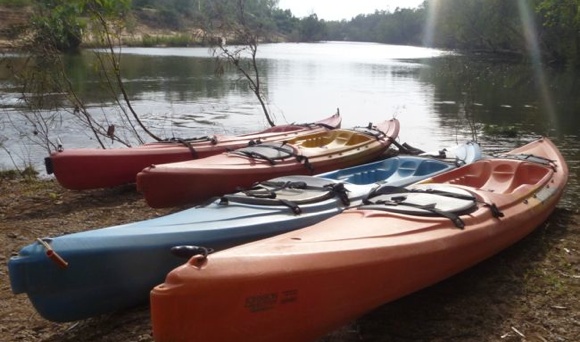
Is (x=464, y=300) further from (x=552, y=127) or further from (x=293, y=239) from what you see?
(x=552, y=127)

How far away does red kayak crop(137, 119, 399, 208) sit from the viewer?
15.5ft

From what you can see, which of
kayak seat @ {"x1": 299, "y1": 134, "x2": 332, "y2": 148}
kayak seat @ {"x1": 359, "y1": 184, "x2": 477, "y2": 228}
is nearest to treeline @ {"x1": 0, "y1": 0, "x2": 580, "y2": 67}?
kayak seat @ {"x1": 299, "y1": 134, "x2": 332, "y2": 148}

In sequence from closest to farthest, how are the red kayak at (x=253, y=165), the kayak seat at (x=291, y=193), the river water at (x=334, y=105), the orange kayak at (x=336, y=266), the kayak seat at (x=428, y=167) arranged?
the orange kayak at (x=336, y=266)
the kayak seat at (x=291, y=193)
the red kayak at (x=253, y=165)
the kayak seat at (x=428, y=167)
the river water at (x=334, y=105)

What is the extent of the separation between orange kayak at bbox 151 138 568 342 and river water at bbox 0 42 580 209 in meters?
3.09

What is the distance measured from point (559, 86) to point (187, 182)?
19.6 m

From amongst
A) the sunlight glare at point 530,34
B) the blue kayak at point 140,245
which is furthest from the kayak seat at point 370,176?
the sunlight glare at point 530,34

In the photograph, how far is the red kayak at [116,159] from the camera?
532 cm

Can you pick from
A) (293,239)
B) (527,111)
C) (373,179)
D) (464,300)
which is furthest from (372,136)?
(527,111)

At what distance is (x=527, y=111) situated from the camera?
14.2 metres

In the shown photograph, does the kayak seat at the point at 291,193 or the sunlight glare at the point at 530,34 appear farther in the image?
the sunlight glare at the point at 530,34

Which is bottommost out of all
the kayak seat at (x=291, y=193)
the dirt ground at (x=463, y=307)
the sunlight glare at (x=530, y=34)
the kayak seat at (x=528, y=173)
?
the dirt ground at (x=463, y=307)

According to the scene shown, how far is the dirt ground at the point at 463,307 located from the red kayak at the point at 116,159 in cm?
74

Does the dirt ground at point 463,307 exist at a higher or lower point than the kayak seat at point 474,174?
lower

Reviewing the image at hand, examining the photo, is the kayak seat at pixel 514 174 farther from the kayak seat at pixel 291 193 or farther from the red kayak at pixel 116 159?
the red kayak at pixel 116 159
